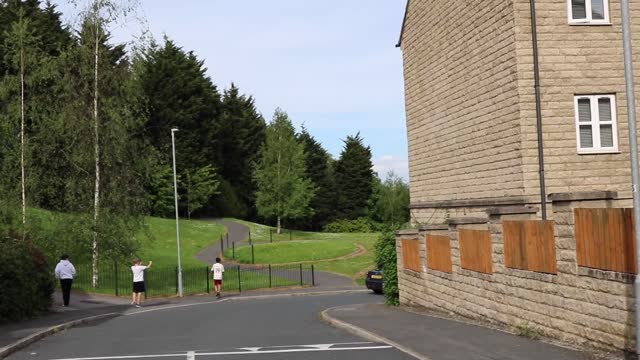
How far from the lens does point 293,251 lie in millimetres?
60188

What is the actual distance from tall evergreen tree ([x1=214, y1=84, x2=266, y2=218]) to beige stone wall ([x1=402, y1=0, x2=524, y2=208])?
2492 inches

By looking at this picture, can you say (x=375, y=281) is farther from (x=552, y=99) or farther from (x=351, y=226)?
(x=351, y=226)

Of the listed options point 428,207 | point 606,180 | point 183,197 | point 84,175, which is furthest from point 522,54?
point 183,197

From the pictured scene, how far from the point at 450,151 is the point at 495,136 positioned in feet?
10.3

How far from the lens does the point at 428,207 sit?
2559 cm

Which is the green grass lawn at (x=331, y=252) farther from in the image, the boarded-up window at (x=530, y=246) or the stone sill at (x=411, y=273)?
the boarded-up window at (x=530, y=246)

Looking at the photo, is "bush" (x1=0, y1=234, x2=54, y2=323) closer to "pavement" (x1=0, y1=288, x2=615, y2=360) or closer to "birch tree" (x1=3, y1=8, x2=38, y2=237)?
"pavement" (x1=0, y1=288, x2=615, y2=360)

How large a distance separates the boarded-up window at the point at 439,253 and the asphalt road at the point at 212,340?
2.87 metres

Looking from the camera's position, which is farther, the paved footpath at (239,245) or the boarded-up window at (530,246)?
the paved footpath at (239,245)

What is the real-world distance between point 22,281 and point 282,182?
57733 mm

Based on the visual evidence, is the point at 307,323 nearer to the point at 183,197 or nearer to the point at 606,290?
the point at 606,290

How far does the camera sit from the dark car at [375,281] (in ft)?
115

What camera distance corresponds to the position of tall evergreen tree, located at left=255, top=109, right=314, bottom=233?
256ft

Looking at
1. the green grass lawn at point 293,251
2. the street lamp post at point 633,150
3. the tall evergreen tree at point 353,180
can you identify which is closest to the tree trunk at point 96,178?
the green grass lawn at point 293,251
